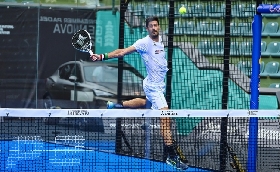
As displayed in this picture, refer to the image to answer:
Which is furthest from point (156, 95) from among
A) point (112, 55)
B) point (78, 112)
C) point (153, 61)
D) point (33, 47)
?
point (33, 47)

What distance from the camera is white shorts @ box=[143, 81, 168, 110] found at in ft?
32.3

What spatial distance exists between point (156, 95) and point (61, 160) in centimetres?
155

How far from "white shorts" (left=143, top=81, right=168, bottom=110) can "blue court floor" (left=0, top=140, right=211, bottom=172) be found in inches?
30.1

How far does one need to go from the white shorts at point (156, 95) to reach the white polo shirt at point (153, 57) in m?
0.06

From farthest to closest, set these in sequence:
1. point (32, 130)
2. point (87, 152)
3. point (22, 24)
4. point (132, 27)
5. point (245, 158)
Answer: point (22, 24) → point (132, 27) → point (32, 130) → point (87, 152) → point (245, 158)

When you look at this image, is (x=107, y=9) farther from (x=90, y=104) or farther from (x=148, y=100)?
(x=148, y=100)

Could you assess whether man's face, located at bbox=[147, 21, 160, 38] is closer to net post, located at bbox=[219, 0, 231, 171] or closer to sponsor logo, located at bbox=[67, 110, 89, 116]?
net post, located at bbox=[219, 0, 231, 171]

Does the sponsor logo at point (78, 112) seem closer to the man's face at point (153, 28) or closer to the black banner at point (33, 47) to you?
the man's face at point (153, 28)

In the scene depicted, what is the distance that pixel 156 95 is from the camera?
9891mm

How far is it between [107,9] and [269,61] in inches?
141

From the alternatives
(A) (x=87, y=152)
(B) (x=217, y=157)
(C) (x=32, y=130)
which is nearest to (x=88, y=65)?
(C) (x=32, y=130)

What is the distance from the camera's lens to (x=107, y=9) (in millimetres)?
14031

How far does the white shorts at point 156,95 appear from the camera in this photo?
983 cm

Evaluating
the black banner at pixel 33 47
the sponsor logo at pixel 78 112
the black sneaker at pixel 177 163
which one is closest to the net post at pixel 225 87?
the black sneaker at pixel 177 163
